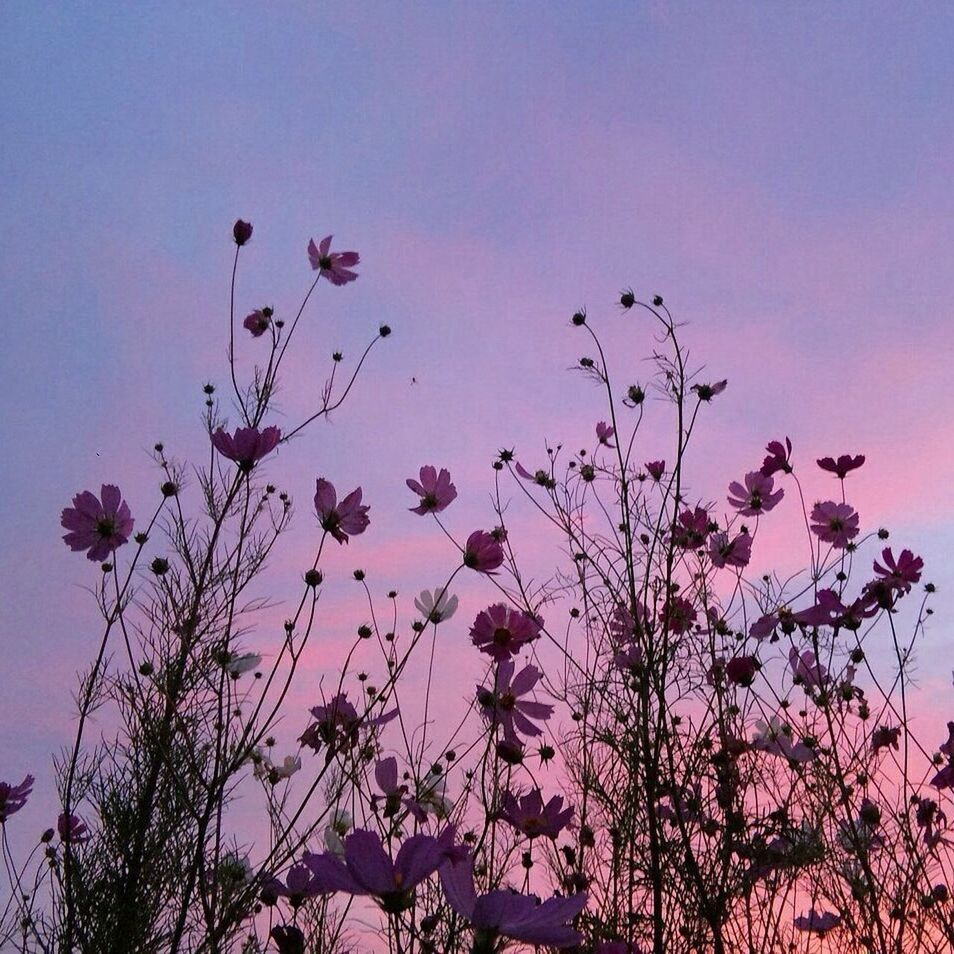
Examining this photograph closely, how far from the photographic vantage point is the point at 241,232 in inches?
98.4

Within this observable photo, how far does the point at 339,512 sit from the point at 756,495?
133cm

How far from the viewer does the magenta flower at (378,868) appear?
2.17 feet

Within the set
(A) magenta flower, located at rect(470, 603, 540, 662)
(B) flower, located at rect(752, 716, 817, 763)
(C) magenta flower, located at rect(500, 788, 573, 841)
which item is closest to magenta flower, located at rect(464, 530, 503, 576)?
(A) magenta flower, located at rect(470, 603, 540, 662)

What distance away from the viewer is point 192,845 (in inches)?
83.0

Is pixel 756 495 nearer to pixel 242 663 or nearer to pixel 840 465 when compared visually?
pixel 840 465

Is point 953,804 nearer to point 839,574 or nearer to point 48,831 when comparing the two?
point 839,574

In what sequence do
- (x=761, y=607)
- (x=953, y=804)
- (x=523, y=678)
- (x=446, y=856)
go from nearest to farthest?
(x=446, y=856) < (x=523, y=678) < (x=953, y=804) < (x=761, y=607)

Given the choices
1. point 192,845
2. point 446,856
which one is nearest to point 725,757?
point 192,845

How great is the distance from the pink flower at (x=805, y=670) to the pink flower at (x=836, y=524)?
0.34 metres

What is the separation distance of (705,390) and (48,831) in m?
2.48

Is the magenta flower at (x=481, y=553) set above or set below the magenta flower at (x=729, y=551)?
below

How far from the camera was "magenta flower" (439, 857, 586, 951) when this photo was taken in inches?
24.5

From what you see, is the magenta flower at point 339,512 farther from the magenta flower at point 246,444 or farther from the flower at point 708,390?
the flower at point 708,390

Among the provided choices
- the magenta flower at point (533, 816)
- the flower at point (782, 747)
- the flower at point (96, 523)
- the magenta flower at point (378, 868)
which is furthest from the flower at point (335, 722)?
the magenta flower at point (378, 868)
